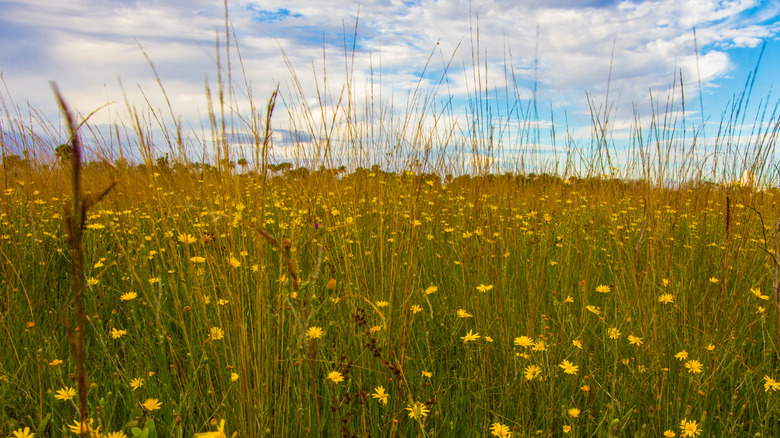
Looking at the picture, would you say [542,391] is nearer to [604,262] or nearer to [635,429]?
[635,429]

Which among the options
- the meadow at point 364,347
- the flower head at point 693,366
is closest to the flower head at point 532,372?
the meadow at point 364,347

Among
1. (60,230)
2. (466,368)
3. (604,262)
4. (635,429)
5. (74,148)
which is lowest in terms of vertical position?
(635,429)

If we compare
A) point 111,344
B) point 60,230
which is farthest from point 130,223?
point 111,344

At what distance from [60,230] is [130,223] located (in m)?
0.50

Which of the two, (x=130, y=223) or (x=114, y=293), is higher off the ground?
(x=130, y=223)

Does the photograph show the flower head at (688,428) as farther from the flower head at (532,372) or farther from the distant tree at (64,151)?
the distant tree at (64,151)

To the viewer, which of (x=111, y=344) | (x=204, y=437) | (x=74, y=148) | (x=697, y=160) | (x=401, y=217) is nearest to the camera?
(x=74, y=148)

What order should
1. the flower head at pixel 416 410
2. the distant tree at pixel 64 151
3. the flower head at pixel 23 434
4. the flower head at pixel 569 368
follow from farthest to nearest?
1. the flower head at pixel 569 368
2. the flower head at pixel 416 410
3. the flower head at pixel 23 434
4. the distant tree at pixel 64 151

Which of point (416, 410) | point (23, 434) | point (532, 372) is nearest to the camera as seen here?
point (23, 434)

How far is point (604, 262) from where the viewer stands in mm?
2717

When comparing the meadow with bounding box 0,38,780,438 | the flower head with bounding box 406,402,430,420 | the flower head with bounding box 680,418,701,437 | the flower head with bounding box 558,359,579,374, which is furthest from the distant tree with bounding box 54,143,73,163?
the flower head with bounding box 680,418,701,437

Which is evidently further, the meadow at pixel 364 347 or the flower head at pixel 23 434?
the meadow at pixel 364 347

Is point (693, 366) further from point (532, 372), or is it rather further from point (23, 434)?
point (23, 434)

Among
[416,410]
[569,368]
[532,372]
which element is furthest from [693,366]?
[416,410]
